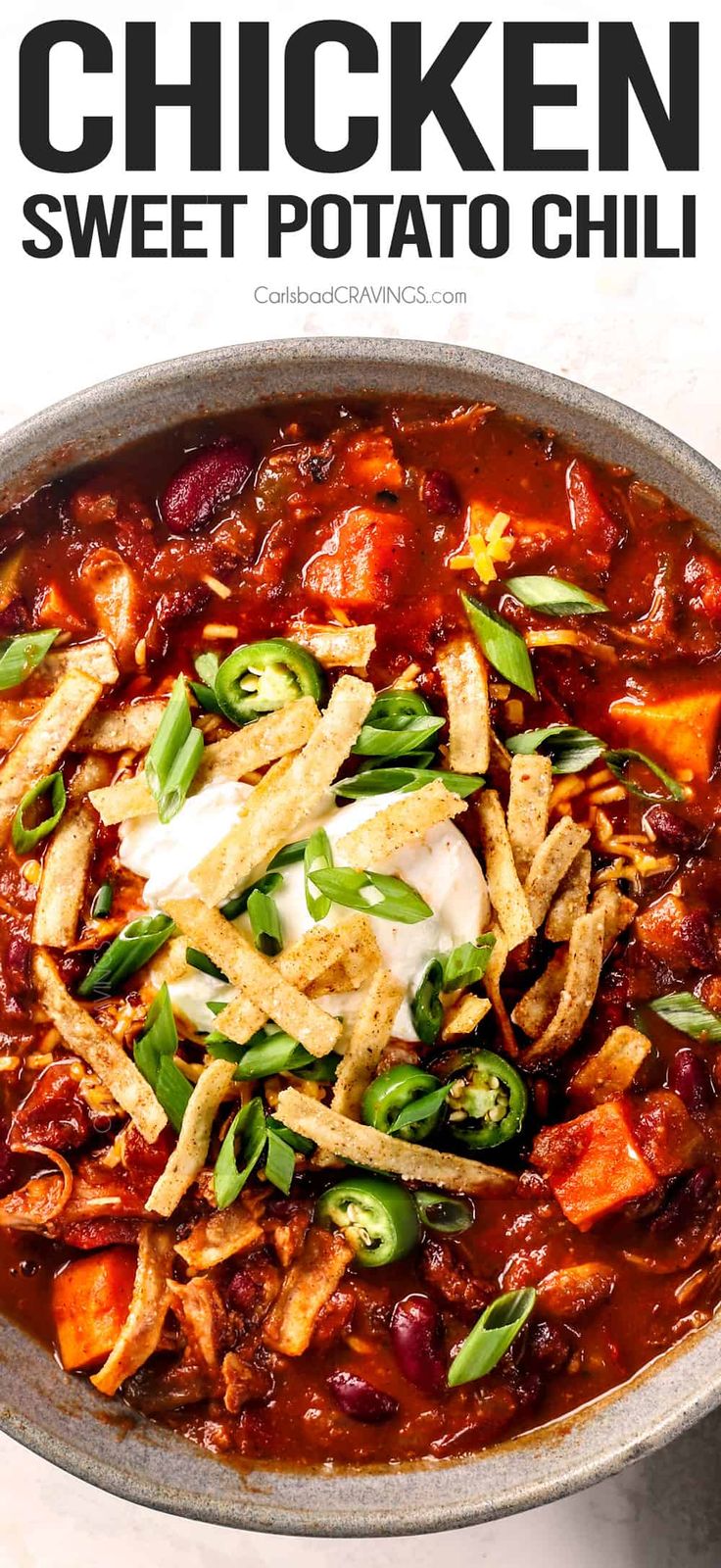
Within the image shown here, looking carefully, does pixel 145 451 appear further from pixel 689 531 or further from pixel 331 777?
pixel 689 531

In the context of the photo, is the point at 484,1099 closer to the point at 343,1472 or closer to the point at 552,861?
the point at 552,861

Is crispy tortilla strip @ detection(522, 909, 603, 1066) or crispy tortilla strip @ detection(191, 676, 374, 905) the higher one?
crispy tortilla strip @ detection(191, 676, 374, 905)

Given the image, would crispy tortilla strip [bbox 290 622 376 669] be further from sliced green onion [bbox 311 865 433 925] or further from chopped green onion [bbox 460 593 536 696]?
sliced green onion [bbox 311 865 433 925]

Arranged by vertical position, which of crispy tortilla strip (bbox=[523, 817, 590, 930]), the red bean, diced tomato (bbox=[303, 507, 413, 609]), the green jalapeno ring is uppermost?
diced tomato (bbox=[303, 507, 413, 609])

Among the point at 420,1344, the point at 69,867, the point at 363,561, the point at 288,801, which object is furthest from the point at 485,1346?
the point at 363,561

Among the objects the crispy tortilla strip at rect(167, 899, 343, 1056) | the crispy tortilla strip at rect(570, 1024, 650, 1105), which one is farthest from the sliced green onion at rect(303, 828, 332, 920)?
the crispy tortilla strip at rect(570, 1024, 650, 1105)

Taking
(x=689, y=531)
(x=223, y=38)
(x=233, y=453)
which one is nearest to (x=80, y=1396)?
(x=233, y=453)
